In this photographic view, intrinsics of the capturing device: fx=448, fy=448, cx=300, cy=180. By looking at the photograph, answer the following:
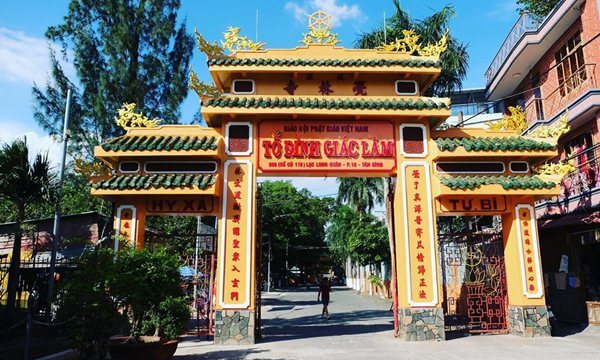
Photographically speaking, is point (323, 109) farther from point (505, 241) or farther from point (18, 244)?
point (18, 244)

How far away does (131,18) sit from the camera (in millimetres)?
16531

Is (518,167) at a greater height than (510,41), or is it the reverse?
(510,41)

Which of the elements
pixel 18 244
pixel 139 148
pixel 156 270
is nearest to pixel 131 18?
pixel 139 148

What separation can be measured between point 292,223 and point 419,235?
32.6 m

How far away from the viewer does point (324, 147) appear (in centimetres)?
1078

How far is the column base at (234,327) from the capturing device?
384 inches

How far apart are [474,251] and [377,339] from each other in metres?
3.40

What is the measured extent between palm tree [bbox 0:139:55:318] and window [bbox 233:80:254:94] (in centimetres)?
478

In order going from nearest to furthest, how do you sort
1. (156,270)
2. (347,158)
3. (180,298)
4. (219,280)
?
1. (156,270)
2. (180,298)
3. (219,280)
4. (347,158)

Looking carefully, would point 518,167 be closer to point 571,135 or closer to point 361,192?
point 571,135

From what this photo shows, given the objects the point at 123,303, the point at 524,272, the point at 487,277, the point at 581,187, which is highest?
the point at 581,187

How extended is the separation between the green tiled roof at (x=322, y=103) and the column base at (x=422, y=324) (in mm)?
4675

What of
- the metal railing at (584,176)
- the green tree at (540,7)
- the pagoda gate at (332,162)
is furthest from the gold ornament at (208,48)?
the green tree at (540,7)

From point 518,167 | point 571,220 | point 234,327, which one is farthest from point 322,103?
point 571,220
